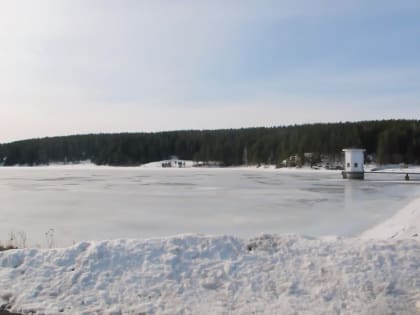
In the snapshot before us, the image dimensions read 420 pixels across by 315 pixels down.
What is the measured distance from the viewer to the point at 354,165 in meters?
38.8

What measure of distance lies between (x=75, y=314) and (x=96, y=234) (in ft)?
19.3

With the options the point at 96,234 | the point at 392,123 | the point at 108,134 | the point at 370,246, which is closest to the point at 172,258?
the point at 370,246

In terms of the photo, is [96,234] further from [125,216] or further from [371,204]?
[371,204]

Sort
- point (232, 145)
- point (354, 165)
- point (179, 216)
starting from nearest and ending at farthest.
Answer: point (179, 216), point (354, 165), point (232, 145)

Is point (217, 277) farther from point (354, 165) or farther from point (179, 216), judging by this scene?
point (354, 165)

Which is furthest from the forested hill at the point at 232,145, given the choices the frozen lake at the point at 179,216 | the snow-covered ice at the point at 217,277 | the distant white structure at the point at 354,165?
the snow-covered ice at the point at 217,277

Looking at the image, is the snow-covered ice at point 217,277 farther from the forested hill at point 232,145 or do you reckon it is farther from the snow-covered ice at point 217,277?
the forested hill at point 232,145

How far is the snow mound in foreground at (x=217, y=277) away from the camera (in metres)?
4.54

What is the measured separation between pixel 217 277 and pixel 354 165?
35892 mm

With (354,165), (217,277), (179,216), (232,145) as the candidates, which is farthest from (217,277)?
(232,145)

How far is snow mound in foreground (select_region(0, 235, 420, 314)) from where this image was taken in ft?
14.9

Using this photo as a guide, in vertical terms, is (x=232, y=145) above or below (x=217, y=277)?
above

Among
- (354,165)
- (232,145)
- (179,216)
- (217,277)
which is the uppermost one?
(232,145)

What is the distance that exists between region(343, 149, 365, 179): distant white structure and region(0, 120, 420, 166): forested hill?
1145 inches
